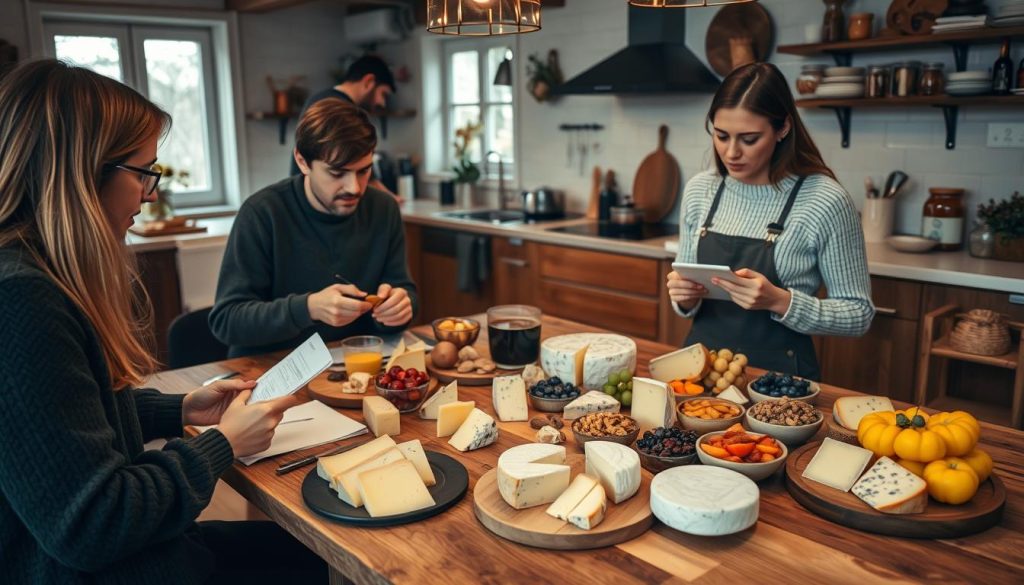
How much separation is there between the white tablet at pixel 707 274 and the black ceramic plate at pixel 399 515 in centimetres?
81

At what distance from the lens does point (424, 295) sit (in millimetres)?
5230

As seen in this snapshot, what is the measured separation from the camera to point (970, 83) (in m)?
3.09

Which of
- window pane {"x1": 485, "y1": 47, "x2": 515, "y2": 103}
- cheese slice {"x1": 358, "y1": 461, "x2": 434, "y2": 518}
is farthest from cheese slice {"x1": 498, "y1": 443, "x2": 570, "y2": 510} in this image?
window pane {"x1": 485, "y1": 47, "x2": 515, "y2": 103}

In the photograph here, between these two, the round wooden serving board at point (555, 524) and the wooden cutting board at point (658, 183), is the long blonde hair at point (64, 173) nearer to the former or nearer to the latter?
the round wooden serving board at point (555, 524)

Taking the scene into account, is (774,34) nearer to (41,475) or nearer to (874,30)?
(874,30)

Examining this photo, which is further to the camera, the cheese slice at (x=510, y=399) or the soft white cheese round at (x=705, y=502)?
the cheese slice at (x=510, y=399)

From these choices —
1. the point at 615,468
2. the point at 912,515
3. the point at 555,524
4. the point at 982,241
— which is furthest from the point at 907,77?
the point at 555,524

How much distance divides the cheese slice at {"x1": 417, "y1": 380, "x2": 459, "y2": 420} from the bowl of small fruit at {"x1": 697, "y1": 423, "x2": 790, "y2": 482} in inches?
21.7

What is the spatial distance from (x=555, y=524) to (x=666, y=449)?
11.7 inches

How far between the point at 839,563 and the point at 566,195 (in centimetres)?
397

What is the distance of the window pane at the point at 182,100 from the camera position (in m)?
5.33

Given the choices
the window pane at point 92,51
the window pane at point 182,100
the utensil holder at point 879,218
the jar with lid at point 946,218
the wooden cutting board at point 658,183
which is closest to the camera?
the jar with lid at point 946,218

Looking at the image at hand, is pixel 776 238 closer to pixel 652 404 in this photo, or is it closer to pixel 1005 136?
pixel 652 404

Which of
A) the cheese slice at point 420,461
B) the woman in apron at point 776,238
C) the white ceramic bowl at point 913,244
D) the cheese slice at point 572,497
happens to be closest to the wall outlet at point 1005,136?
the white ceramic bowl at point 913,244
